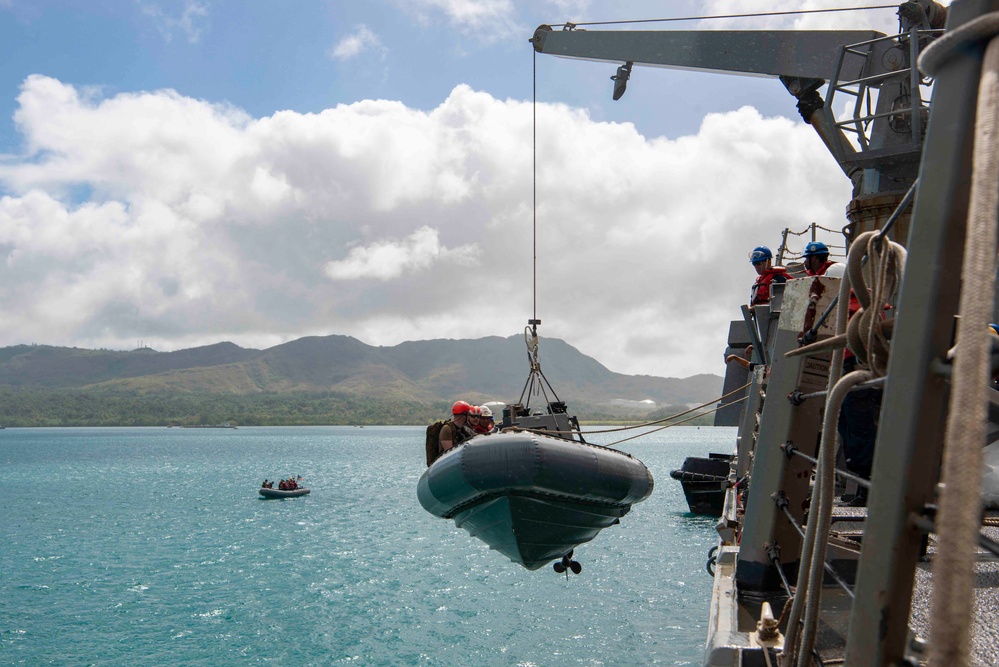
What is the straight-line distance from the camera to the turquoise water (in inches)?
661

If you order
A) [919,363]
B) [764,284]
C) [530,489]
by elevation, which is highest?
[764,284]

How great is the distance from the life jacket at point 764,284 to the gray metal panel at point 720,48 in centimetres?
965

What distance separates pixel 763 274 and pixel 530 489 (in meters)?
4.08

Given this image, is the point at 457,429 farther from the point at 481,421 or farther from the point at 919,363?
the point at 919,363

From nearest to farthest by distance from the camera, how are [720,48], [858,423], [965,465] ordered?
[965,465], [858,423], [720,48]

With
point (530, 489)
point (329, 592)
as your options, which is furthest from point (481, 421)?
point (329, 592)

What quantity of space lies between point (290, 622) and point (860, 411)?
1713 centimetres

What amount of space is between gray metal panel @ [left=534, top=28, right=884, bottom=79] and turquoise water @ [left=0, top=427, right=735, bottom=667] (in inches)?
564

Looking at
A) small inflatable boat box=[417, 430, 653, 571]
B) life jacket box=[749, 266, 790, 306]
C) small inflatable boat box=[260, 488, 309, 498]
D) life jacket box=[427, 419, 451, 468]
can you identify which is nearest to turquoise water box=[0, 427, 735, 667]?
small inflatable boat box=[260, 488, 309, 498]

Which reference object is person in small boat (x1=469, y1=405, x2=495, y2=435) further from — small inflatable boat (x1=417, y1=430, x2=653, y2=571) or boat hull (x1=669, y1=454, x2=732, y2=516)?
boat hull (x1=669, y1=454, x2=732, y2=516)

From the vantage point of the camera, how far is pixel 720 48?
769 inches

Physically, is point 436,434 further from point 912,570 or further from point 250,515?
point 250,515

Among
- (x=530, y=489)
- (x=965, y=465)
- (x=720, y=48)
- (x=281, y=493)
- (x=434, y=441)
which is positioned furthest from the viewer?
(x=281, y=493)

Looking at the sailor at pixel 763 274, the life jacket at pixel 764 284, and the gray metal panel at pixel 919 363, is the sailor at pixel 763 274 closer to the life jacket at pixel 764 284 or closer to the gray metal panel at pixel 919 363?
the life jacket at pixel 764 284
